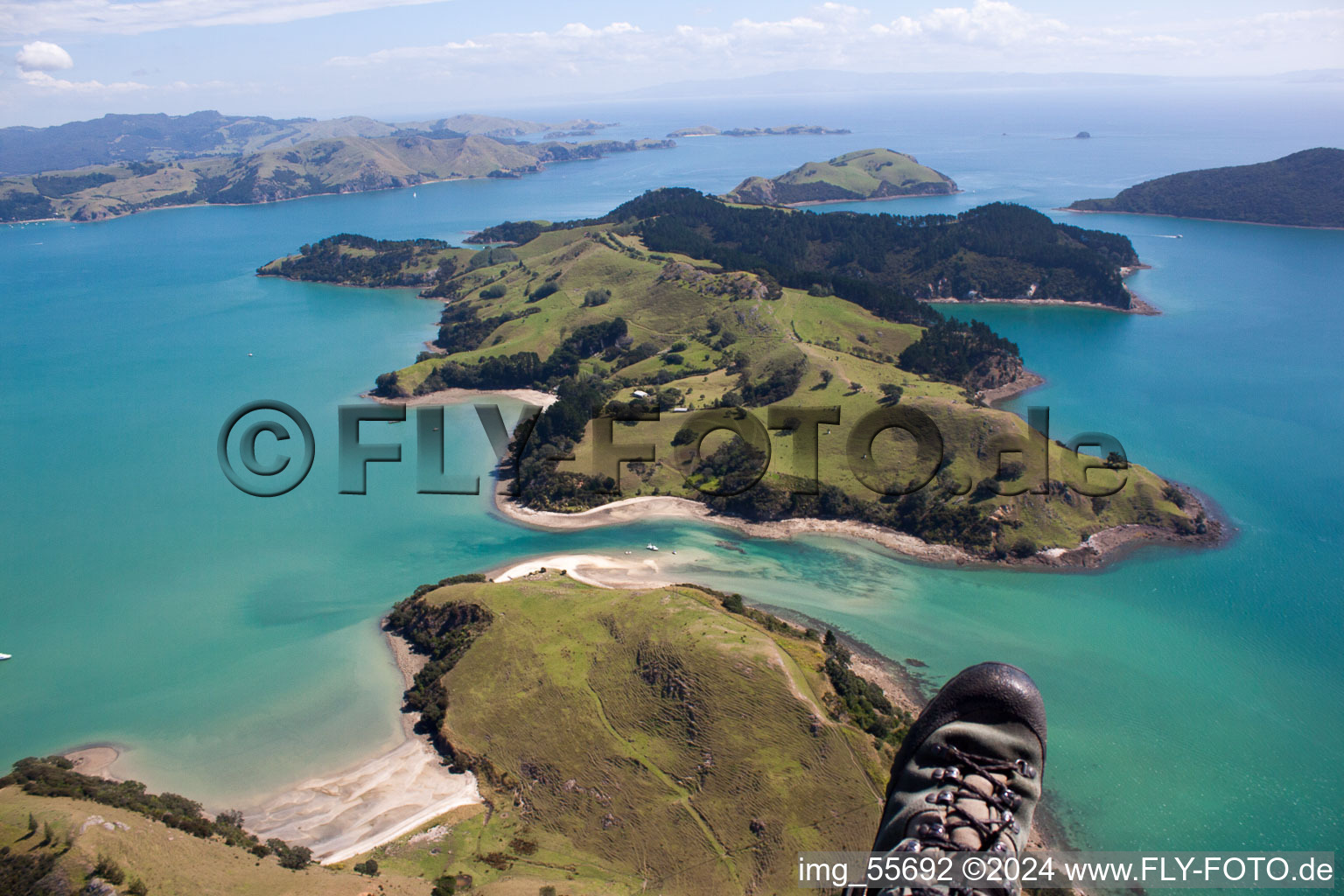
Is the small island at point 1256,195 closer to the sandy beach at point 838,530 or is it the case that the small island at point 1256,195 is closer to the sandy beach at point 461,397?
the sandy beach at point 838,530

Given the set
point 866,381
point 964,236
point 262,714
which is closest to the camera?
point 262,714

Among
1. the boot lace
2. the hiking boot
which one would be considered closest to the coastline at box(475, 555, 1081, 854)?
the hiking boot

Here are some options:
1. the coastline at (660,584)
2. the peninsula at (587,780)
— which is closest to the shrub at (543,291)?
the coastline at (660,584)

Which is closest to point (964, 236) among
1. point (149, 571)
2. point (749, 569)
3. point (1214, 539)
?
point (1214, 539)

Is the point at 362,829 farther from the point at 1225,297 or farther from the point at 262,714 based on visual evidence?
the point at 1225,297

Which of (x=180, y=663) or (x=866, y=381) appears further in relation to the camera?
(x=866, y=381)

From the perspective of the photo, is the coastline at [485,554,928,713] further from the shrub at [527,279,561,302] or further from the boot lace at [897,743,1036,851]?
the shrub at [527,279,561,302]
